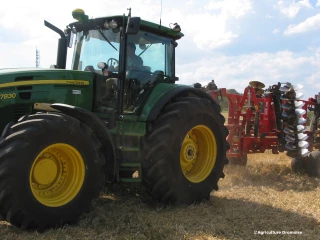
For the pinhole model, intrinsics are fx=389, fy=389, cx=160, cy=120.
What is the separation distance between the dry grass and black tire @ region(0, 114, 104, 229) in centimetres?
20

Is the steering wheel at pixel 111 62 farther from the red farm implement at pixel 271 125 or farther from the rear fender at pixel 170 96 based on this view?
the red farm implement at pixel 271 125

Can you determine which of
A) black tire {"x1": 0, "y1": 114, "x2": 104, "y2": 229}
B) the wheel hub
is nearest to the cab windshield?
black tire {"x1": 0, "y1": 114, "x2": 104, "y2": 229}

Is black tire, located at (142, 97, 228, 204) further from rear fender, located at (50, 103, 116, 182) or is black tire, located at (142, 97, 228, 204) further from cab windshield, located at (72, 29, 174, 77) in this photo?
cab windshield, located at (72, 29, 174, 77)

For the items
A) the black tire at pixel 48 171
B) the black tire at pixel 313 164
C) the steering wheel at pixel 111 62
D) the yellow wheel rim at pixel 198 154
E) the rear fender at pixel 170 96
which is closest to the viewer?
the black tire at pixel 48 171

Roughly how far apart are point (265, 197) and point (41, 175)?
135 inches

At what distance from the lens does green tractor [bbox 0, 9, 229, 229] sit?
3.66 metres

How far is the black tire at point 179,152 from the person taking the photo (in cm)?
470

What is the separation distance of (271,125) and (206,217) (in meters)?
3.95

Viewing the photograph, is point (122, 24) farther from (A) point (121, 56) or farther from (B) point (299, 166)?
(B) point (299, 166)

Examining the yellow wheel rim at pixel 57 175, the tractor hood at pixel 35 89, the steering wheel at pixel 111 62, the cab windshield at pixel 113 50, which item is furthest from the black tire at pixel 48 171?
the cab windshield at pixel 113 50

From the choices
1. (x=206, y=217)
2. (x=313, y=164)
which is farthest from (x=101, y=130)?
(x=313, y=164)

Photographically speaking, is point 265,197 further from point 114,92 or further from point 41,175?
point 41,175

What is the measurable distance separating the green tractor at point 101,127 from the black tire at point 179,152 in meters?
0.01

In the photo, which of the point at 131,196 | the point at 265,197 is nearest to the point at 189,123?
the point at 131,196
